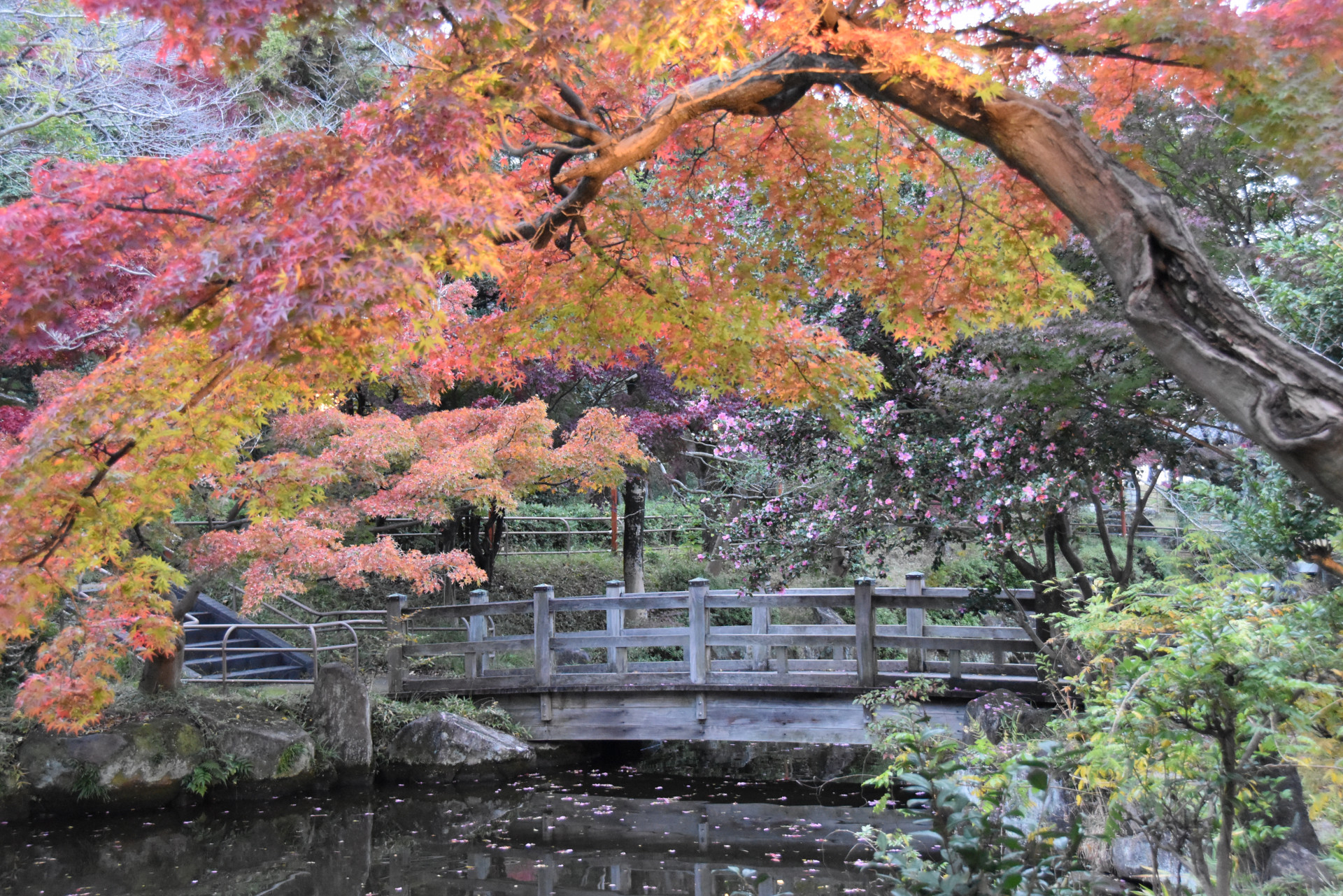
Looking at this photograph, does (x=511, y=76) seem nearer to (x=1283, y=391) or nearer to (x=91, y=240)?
(x=91, y=240)

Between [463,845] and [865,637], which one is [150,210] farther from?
[865,637]

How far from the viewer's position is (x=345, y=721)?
847 cm

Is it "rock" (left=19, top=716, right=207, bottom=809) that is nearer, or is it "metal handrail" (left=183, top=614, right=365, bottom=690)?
"rock" (left=19, top=716, right=207, bottom=809)

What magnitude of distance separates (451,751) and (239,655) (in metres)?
3.40

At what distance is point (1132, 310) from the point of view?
306 cm

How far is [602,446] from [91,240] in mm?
6678

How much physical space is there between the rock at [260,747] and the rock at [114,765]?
24 cm

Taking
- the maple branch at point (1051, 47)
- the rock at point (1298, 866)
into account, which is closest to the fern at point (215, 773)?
the rock at point (1298, 866)

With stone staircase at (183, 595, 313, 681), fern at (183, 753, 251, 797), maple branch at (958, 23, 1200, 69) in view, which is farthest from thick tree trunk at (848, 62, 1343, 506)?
stone staircase at (183, 595, 313, 681)

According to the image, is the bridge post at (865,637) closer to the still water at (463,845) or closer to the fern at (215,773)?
the still water at (463,845)

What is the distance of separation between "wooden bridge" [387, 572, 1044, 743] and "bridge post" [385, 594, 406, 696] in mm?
16

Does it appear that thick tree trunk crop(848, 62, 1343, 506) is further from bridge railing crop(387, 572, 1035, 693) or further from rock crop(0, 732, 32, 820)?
rock crop(0, 732, 32, 820)

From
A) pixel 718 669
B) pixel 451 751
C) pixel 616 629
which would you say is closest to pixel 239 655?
pixel 451 751

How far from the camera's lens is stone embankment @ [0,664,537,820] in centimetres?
735
